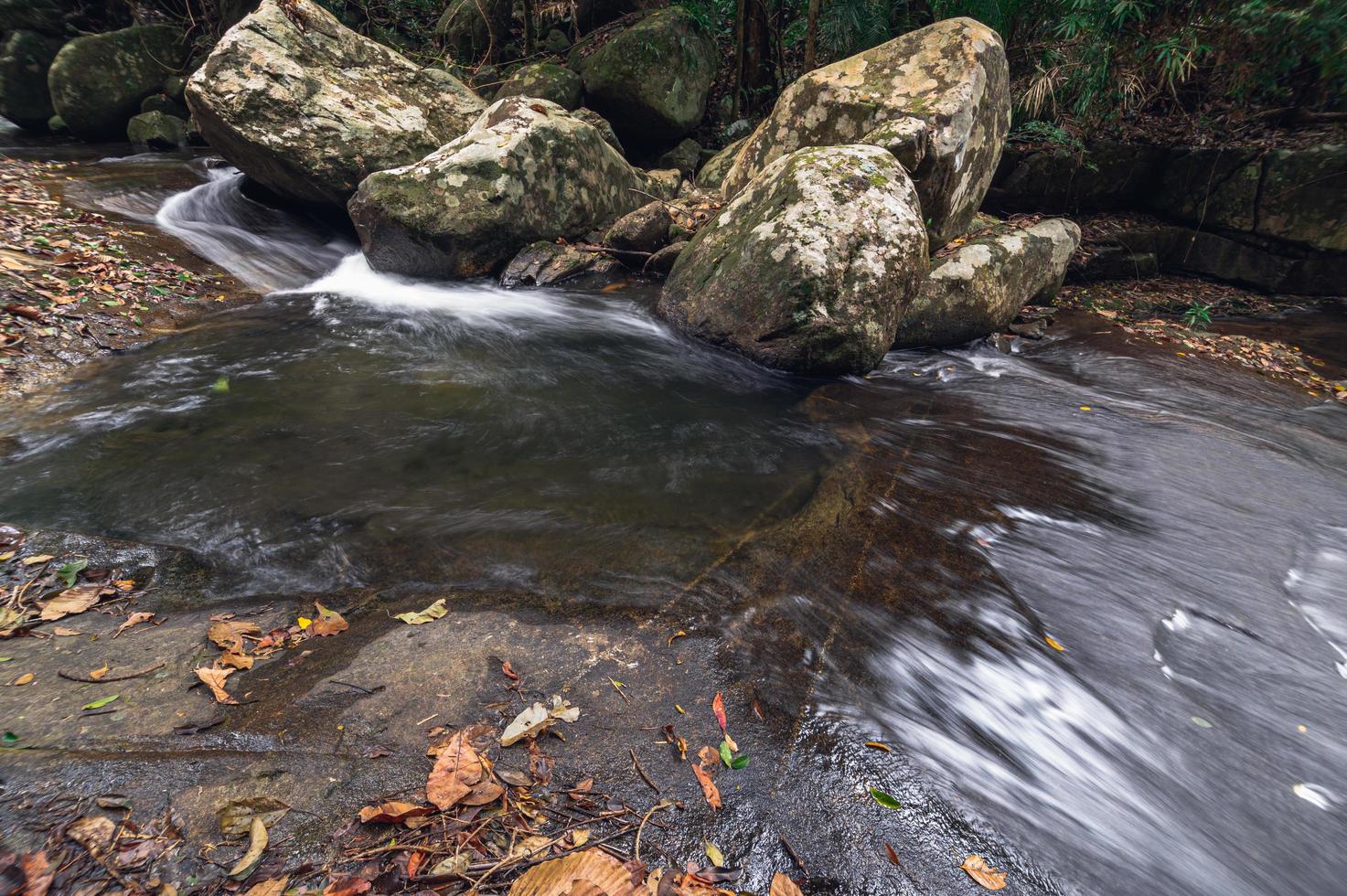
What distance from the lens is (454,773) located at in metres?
1.74

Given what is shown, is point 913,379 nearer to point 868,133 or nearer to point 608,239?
point 868,133

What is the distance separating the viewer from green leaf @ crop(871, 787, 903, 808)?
5.99ft

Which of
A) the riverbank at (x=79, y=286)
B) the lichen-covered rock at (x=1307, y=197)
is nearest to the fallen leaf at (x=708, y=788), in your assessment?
the riverbank at (x=79, y=286)

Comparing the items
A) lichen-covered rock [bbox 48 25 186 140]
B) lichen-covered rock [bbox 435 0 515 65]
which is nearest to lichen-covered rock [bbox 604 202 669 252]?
lichen-covered rock [bbox 435 0 515 65]

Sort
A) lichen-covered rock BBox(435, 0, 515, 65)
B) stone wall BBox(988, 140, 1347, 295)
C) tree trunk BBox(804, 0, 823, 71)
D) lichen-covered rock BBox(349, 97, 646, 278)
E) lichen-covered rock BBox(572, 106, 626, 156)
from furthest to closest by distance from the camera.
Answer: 1. lichen-covered rock BBox(435, 0, 515, 65)
2. lichen-covered rock BBox(572, 106, 626, 156)
3. tree trunk BBox(804, 0, 823, 71)
4. stone wall BBox(988, 140, 1347, 295)
5. lichen-covered rock BBox(349, 97, 646, 278)

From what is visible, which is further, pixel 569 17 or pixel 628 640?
pixel 569 17

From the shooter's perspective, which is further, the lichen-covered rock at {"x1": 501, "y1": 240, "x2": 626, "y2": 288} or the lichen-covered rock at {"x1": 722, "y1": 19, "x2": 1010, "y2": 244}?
the lichen-covered rock at {"x1": 501, "y1": 240, "x2": 626, "y2": 288}

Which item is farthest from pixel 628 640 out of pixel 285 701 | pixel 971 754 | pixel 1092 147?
pixel 1092 147

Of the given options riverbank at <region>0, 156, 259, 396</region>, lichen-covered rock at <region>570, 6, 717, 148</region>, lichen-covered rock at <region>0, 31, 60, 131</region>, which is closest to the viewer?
riverbank at <region>0, 156, 259, 396</region>

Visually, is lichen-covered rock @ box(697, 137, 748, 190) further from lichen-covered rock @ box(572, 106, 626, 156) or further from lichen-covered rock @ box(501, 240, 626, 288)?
lichen-covered rock @ box(501, 240, 626, 288)

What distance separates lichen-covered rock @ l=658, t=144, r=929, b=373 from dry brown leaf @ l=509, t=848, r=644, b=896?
A: 170 inches

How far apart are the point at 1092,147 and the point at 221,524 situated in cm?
1187

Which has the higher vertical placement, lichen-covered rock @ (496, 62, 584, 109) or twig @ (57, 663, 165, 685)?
lichen-covered rock @ (496, 62, 584, 109)

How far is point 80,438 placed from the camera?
3697 millimetres
